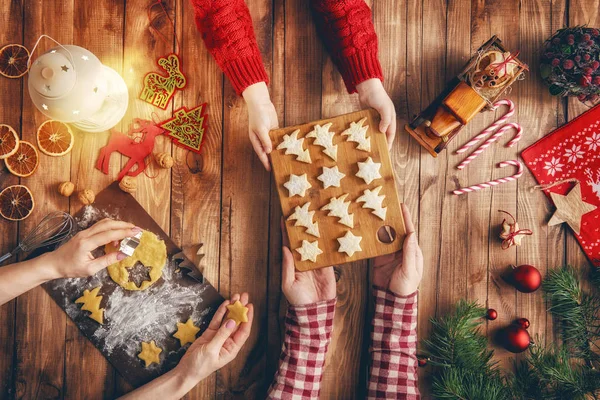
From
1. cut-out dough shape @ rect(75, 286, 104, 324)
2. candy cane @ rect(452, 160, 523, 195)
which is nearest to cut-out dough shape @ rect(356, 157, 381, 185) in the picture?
candy cane @ rect(452, 160, 523, 195)

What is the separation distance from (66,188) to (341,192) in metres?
1.11

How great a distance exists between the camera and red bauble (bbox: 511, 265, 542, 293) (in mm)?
1603

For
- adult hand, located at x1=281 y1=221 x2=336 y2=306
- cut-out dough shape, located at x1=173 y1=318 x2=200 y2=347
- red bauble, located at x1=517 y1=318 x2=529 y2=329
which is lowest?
cut-out dough shape, located at x1=173 y1=318 x2=200 y2=347

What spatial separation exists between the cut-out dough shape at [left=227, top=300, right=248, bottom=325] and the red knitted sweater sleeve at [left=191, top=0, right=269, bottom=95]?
844 mm

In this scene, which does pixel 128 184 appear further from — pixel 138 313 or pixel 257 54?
pixel 257 54

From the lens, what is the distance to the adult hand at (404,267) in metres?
1.50

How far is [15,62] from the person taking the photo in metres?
1.73

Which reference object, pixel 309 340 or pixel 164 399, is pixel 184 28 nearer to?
pixel 309 340

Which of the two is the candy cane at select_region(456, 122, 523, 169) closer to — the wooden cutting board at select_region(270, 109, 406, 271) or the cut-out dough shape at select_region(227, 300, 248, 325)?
the wooden cutting board at select_region(270, 109, 406, 271)

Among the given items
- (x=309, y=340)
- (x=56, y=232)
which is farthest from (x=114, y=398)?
(x=309, y=340)

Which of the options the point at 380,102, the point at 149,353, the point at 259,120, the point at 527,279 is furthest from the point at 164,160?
the point at 527,279

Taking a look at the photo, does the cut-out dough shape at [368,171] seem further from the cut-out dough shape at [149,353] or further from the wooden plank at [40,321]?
the wooden plank at [40,321]

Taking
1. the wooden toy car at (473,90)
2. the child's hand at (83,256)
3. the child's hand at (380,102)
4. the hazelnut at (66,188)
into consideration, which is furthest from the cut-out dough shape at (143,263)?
the wooden toy car at (473,90)

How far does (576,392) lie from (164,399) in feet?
5.00
